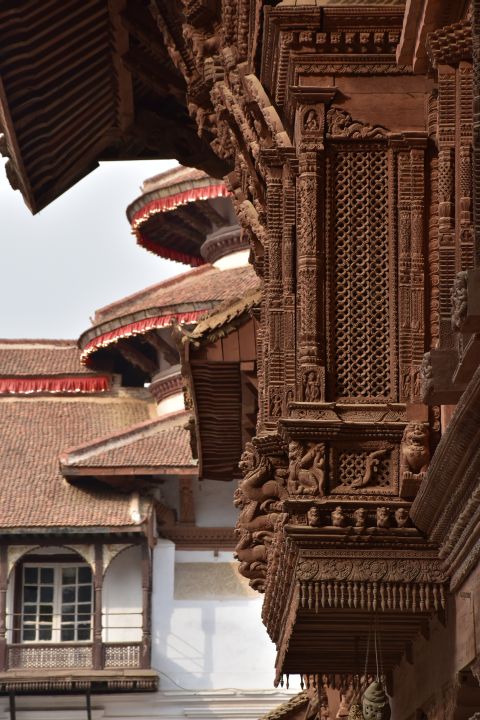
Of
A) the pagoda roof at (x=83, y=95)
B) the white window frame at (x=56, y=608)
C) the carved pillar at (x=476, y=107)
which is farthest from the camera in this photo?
the white window frame at (x=56, y=608)

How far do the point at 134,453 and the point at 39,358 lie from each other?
545 centimetres

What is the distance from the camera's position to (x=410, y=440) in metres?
9.61

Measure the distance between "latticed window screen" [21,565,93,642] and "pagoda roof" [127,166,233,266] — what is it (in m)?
5.47

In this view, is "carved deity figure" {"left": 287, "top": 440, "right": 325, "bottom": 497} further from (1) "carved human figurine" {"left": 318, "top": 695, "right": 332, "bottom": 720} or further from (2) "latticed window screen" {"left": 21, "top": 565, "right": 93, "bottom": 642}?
(2) "latticed window screen" {"left": 21, "top": 565, "right": 93, "bottom": 642}

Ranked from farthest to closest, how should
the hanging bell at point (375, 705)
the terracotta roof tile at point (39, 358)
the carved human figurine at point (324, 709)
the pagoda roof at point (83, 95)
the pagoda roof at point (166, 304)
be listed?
the terracotta roof tile at point (39, 358), the pagoda roof at point (166, 304), the pagoda roof at point (83, 95), the carved human figurine at point (324, 709), the hanging bell at point (375, 705)

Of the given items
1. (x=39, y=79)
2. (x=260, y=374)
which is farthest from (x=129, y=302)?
(x=260, y=374)

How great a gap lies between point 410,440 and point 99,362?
29108 millimetres

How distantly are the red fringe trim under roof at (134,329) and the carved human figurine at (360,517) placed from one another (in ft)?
83.4

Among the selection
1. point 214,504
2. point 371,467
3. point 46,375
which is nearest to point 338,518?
point 371,467

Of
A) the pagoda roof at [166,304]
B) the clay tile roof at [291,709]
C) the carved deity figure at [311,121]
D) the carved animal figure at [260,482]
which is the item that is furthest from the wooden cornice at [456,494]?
the pagoda roof at [166,304]

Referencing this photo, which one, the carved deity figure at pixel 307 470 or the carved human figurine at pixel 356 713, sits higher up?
the carved deity figure at pixel 307 470

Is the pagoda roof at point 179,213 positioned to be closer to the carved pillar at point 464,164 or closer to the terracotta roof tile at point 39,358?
the terracotta roof tile at point 39,358

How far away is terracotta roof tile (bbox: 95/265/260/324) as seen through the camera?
3519 cm

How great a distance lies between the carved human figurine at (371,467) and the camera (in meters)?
9.69
